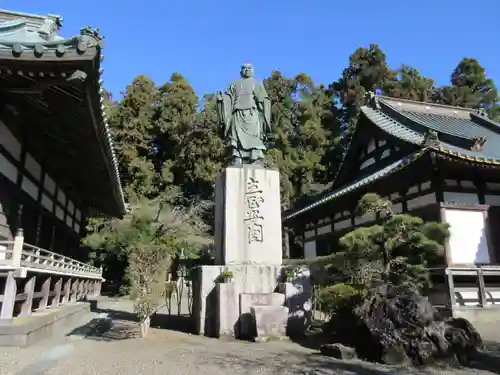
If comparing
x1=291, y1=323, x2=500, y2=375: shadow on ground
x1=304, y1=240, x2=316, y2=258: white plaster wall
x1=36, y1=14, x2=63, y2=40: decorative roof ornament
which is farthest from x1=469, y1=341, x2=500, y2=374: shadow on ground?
x1=304, y1=240, x2=316, y2=258: white plaster wall

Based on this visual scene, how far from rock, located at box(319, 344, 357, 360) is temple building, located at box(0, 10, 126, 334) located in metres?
5.01

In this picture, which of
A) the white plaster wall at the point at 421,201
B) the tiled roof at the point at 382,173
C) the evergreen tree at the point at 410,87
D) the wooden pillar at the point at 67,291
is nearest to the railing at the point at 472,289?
the white plaster wall at the point at 421,201

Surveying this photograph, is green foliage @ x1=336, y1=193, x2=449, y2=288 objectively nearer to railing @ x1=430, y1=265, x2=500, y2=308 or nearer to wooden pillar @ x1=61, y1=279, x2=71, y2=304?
railing @ x1=430, y1=265, x2=500, y2=308

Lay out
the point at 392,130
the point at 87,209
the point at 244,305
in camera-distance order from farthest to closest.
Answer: the point at 87,209 < the point at 392,130 < the point at 244,305

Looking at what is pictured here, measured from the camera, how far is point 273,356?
6.19 m

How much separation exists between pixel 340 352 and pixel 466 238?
750 cm

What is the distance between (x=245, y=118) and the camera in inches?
402

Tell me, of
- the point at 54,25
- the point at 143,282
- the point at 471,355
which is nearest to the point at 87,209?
the point at 54,25

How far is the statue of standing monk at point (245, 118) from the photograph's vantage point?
32.8ft

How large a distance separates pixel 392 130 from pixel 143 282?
12.0 m

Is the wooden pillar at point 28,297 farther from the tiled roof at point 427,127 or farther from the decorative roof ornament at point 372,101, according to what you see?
the decorative roof ornament at point 372,101

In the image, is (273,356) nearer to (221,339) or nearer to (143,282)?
(221,339)

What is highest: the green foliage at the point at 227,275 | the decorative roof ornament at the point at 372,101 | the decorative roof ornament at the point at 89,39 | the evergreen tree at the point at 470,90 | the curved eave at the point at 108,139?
the evergreen tree at the point at 470,90

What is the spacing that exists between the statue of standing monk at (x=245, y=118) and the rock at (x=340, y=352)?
4900 mm
